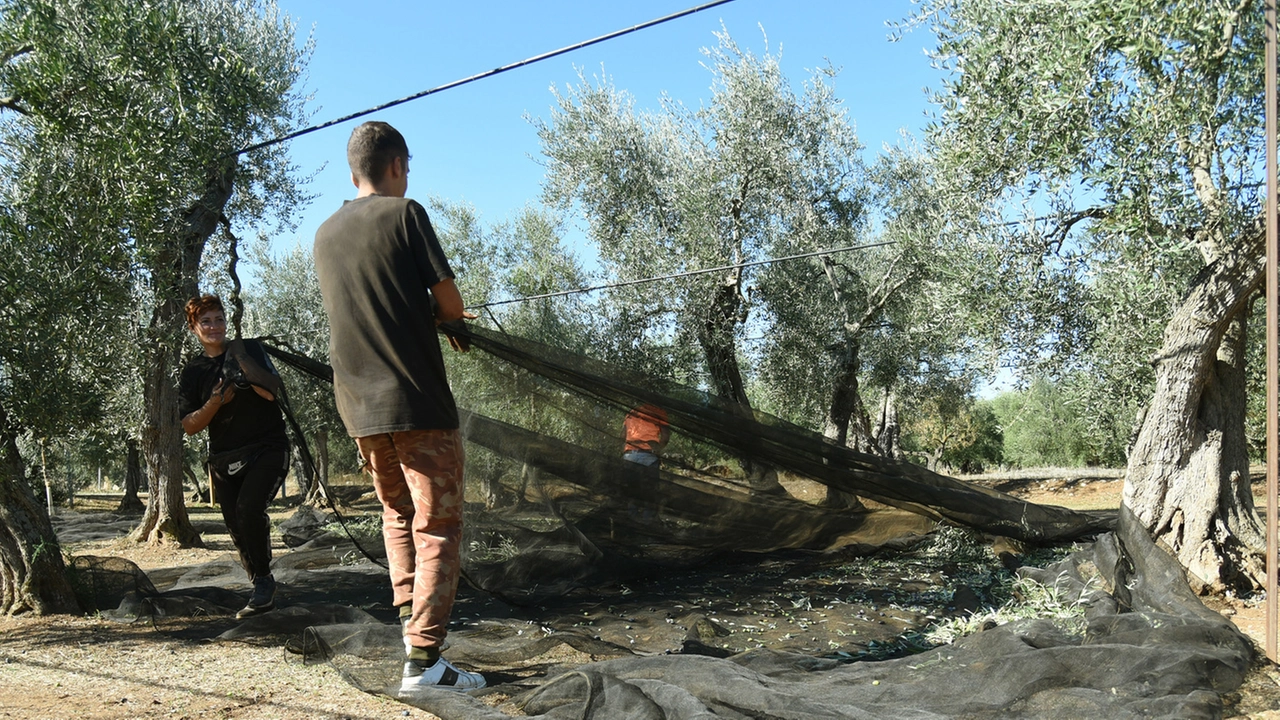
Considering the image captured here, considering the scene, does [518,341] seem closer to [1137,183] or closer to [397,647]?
[397,647]

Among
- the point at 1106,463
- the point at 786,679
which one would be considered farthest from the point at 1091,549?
the point at 1106,463

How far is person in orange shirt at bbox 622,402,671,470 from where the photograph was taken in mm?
5672

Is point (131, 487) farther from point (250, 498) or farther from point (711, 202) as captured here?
point (250, 498)

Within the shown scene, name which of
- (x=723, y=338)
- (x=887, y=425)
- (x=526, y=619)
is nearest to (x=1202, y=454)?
(x=526, y=619)

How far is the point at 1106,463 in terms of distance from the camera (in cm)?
3269

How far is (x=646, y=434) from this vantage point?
5.74m

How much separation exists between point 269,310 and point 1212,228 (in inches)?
815

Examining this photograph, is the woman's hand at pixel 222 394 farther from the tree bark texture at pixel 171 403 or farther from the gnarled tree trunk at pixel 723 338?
the gnarled tree trunk at pixel 723 338

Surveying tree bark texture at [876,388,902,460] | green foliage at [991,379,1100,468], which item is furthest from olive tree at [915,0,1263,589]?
green foliage at [991,379,1100,468]

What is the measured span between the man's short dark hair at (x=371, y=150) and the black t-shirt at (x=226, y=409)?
6.48ft

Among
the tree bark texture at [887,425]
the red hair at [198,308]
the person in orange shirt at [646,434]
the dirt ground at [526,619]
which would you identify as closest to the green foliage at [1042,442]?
the tree bark texture at [887,425]

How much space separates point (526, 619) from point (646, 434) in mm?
1616

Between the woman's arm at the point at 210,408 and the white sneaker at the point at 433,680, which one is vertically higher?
the woman's arm at the point at 210,408

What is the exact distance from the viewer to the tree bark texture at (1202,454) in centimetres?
567
